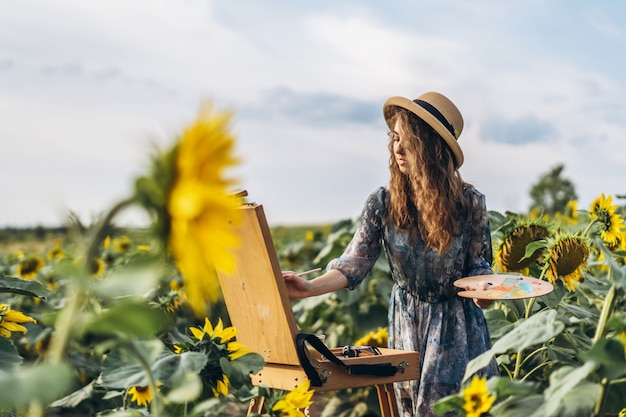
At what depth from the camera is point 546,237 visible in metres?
3.10

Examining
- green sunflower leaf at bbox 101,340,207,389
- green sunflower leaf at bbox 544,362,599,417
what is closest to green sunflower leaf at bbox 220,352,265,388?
green sunflower leaf at bbox 101,340,207,389

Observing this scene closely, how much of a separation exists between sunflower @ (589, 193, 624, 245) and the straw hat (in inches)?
33.2

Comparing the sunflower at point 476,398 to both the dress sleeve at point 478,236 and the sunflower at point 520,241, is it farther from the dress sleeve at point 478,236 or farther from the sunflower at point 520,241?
the sunflower at point 520,241

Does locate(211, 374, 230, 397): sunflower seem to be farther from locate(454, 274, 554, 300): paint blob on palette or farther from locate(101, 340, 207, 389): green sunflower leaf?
locate(454, 274, 554, 300): paint blob on palette

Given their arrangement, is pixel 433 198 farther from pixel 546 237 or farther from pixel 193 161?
pixel 193 161

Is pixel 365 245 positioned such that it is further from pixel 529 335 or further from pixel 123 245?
pixel 123 245

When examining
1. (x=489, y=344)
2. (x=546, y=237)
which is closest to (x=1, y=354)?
(x=489, y=344)

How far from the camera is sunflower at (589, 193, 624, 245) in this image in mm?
3469

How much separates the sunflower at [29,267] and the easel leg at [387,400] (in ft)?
12.8

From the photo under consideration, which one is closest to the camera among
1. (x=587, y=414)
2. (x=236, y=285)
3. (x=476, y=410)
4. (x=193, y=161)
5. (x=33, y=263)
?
(x=193, y=161)

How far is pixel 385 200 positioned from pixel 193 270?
6.26 ft

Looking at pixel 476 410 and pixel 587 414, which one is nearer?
pixel 587 414

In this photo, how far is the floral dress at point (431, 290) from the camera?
296 cm

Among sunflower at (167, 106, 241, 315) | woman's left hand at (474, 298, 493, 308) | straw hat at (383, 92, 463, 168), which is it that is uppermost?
straw hat at (383, 92, 463, 168)
